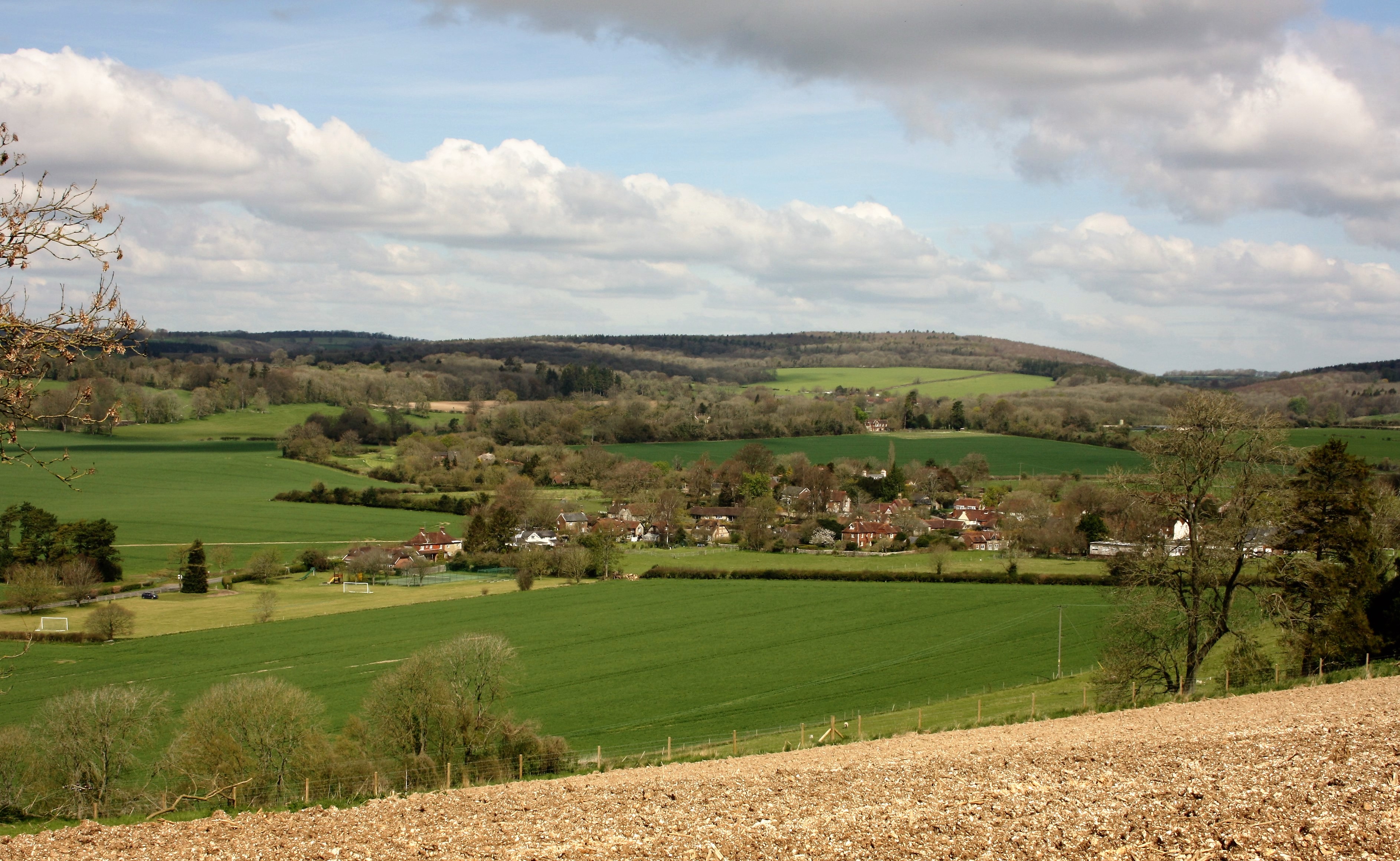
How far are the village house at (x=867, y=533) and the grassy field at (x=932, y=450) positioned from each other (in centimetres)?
2744

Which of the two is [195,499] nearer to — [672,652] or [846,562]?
[846,562]

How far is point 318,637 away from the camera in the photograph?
1716 inches

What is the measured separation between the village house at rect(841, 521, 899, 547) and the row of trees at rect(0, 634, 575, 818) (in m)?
48.9

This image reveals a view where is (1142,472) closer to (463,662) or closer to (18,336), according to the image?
(463,662)

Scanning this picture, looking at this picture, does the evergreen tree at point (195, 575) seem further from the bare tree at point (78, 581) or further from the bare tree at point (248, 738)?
the bare tree at point (248, 738)

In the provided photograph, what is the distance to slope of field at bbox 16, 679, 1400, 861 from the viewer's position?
32.0ft

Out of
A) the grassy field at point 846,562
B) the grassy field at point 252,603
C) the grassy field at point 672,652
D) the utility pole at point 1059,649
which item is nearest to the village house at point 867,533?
the grassy field at point 846,562

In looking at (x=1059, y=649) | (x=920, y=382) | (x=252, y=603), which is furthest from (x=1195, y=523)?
(x=920, y=382)

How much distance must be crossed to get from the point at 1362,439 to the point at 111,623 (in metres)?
98.5

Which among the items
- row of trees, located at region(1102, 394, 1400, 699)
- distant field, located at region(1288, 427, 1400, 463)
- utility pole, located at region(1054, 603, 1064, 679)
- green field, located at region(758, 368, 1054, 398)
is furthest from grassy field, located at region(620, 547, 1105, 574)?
green field, located at region(758, 368, 1054, 398)

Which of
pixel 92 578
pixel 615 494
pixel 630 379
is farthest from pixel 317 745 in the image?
pixel 630 379

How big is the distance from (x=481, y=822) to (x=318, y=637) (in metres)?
35.5

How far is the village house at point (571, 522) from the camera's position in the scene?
73.9 meters

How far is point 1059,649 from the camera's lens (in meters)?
37.1
